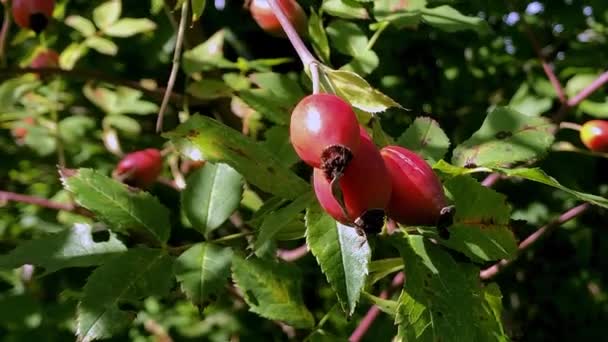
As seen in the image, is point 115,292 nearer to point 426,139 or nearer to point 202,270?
point 202,270

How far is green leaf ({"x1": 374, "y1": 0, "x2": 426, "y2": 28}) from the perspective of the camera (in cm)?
147

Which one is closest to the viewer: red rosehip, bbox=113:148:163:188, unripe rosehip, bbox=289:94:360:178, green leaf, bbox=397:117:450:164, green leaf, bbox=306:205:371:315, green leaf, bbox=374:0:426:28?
unripe rosehip, bbox=289:94:360:178

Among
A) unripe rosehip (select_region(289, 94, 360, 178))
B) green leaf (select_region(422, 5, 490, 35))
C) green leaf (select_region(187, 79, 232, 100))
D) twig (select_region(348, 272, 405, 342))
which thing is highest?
unripe rosehip (select_region(289, 94, 360, 178))

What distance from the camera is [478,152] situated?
120 centimetres

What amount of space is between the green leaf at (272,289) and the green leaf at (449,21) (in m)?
0.60

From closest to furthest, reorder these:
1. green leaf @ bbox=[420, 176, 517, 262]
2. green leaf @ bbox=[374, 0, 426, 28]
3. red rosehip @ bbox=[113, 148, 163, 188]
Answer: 1. green leaf @ bbox=[420, 176, 517, 262]
2. green leaf @ bbox=[374, 0, 426, 28]
3. red rosehip @ bbox=[113, 148, 163, 188]

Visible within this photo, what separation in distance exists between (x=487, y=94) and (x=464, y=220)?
1521mm

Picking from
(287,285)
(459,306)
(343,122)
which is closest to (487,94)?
(287,285)

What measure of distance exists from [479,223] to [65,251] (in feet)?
2.12

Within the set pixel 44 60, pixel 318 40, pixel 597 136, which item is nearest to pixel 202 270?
pixel 318 40

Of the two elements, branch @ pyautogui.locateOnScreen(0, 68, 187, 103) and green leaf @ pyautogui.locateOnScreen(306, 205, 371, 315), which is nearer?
green leaf @ pyautogui.locateOnScreen(306, 205, 371, 315)

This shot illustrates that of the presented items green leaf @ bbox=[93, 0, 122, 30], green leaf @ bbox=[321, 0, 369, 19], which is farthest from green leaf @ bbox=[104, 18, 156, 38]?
green leaf @ bbox=[321, 0, 369, 19]

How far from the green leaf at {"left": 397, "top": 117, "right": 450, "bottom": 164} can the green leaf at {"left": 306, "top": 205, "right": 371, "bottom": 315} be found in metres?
0.32

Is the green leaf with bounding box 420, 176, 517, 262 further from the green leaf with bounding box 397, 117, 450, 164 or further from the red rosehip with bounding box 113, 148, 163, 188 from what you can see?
the red rosehip with bounding box 113, 148, 163, 188
